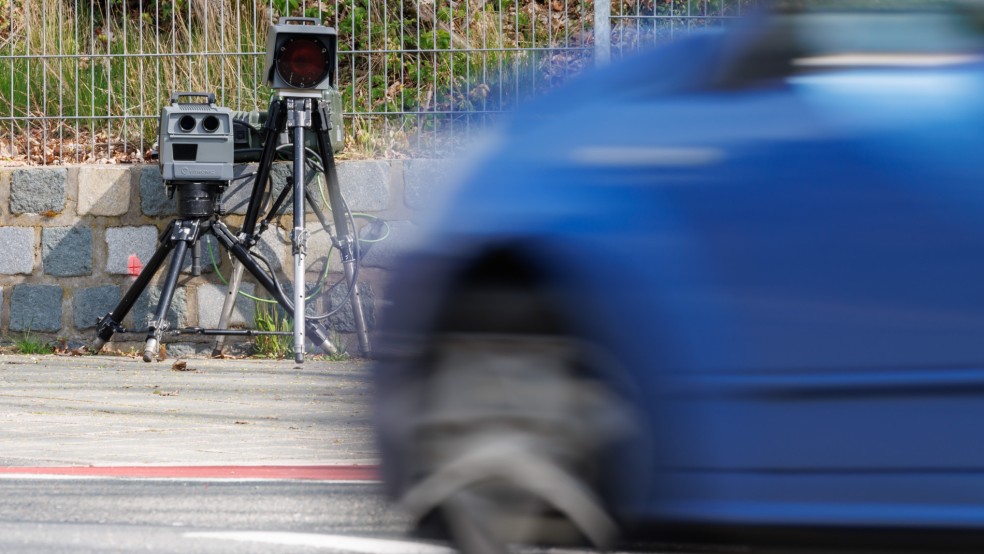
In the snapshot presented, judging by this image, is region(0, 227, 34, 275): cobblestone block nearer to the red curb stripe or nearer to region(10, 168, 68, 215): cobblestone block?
region(10, 168, 68, 215): cobblestone block

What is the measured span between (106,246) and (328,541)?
6.23m

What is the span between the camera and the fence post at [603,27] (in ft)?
30.5

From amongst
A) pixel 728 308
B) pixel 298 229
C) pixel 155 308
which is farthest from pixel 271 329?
pixel 728 308

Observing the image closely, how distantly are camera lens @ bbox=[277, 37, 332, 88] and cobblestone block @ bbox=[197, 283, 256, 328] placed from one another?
1501mm

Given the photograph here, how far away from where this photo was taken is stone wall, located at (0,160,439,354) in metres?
9.71

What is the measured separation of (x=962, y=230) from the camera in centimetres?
256

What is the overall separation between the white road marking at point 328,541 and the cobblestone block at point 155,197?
5.91m

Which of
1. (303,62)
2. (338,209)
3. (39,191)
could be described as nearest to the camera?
(303,62)

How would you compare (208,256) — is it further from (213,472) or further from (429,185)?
(429,185)

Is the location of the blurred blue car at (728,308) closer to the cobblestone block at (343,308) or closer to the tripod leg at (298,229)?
the tripod leg at (298,229)

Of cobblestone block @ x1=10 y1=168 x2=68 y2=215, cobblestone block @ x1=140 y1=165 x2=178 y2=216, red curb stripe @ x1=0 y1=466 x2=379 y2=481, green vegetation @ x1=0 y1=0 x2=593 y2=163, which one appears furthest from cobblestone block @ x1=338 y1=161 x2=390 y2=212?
red curb stripe @ x1=0 y1=466 x2=379 y2=481

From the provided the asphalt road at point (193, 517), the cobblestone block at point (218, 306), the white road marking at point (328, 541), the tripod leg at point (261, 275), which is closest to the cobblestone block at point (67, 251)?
the cobblestone block at point (218, 306)

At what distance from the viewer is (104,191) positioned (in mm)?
9859

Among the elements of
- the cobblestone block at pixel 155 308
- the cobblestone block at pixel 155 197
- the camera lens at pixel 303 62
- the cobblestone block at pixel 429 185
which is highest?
the camera lens at pixel 303 62
